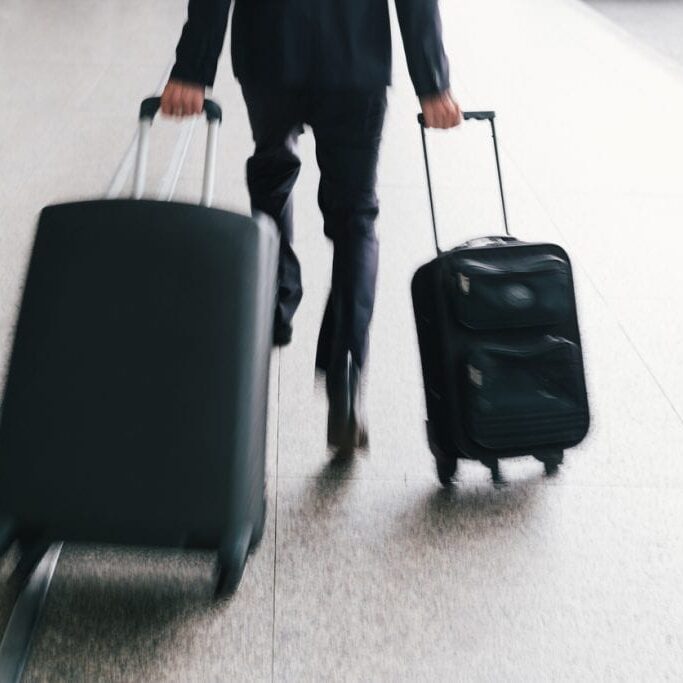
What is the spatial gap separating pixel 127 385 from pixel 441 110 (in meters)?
0.67

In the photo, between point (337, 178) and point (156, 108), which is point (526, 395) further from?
point (156, 108)

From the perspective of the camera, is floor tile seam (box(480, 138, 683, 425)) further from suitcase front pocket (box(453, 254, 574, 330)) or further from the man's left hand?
the man's left hand

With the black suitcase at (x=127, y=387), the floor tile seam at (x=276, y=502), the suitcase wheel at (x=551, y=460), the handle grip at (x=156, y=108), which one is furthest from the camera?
the suitcase wheel at (x=551, y=460)

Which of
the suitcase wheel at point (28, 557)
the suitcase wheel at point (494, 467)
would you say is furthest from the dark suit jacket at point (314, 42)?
the suitcase wheel at point (28, 557)

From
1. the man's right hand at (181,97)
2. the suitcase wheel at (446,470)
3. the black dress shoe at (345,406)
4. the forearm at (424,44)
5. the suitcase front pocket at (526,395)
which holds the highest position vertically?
the forearm at (424,44)

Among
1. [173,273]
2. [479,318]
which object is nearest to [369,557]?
[479,318]

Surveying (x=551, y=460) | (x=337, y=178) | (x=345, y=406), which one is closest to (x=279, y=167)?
(x=337, y=178)

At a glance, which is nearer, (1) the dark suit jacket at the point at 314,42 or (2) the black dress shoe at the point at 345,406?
(1) the dark suit jacket at the point at 314,42

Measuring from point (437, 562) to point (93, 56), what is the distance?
3305mm

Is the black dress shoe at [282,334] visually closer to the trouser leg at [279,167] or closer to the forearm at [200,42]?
the trouser leg at [279,167]

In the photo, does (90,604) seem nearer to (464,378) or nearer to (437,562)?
(437,562)

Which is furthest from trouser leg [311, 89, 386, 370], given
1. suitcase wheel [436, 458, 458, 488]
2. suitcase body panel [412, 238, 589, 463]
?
suitcase wheel [436, 458, 458, 488]

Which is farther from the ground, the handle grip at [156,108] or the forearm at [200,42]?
the forearm at [200,42]

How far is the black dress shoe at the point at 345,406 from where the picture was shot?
4.42 ft
